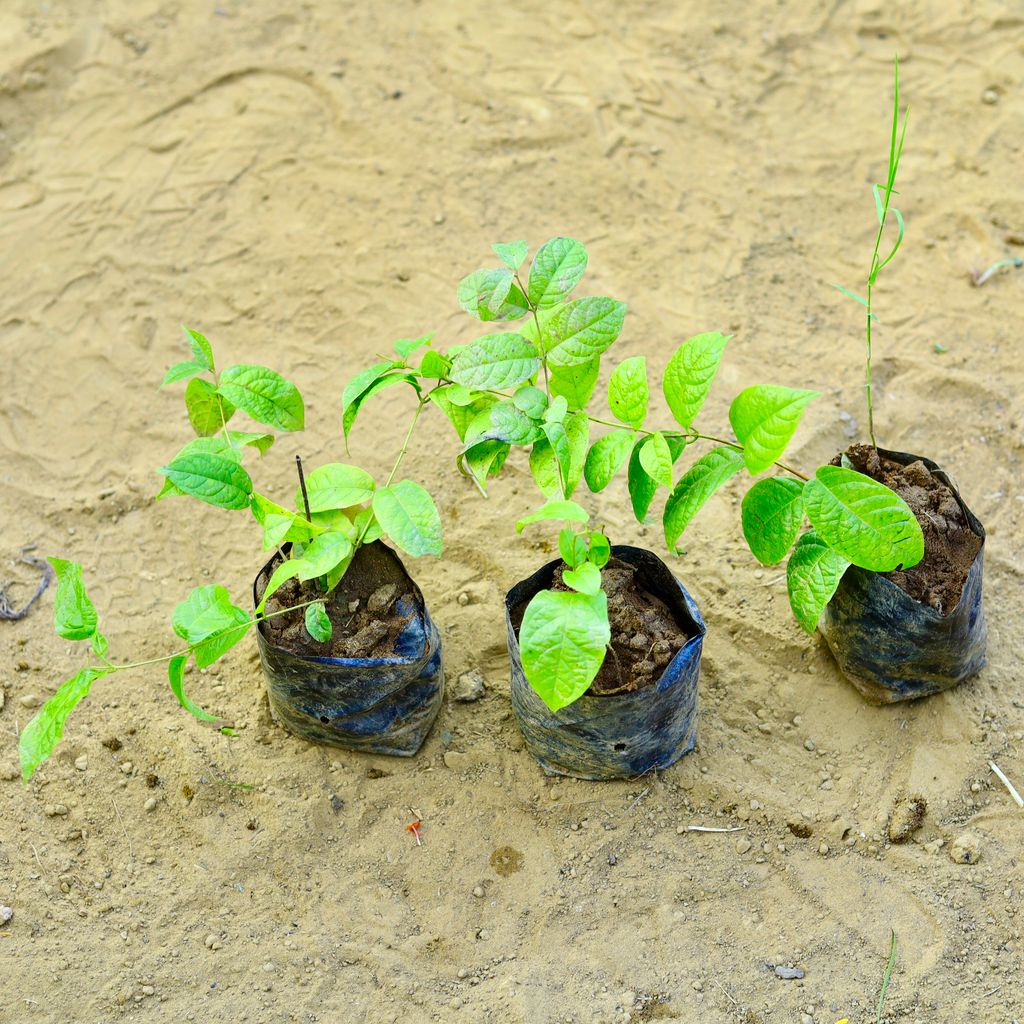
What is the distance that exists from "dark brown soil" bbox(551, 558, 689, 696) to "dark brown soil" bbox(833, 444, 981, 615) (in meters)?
0.47

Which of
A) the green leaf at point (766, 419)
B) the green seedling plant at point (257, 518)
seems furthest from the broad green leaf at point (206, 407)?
the green leaf at point (766, 419)

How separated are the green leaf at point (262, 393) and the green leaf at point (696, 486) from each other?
0.74 metres

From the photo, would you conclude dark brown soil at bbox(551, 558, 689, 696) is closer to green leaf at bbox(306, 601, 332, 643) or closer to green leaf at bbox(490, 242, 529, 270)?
green leaf at bbox(306, 601, 332, 643)

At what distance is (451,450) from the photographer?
9.75 feet

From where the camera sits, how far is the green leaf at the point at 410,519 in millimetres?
1960

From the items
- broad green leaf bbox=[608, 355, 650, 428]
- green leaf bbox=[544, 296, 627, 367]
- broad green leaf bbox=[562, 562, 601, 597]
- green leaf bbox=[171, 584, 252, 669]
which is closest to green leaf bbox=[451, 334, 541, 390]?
green leaf bbox=[544, 296, 627, 367]

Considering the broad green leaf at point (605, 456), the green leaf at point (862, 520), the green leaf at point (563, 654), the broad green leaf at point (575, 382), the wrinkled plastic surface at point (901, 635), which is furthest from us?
the wrinkled plastic surface at point (901, 635)

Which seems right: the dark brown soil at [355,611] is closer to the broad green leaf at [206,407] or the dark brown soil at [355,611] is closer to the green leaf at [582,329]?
the broad green leaf at [206,407]

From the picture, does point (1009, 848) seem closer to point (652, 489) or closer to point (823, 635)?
point (823, 635)

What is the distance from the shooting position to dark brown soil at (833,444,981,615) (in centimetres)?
223

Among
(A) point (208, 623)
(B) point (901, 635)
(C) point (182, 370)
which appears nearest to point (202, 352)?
(C) point (182, 370)

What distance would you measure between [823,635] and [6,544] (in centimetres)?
197

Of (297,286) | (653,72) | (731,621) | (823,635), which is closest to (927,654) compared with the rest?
(823,635)

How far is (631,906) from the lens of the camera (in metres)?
2.15
